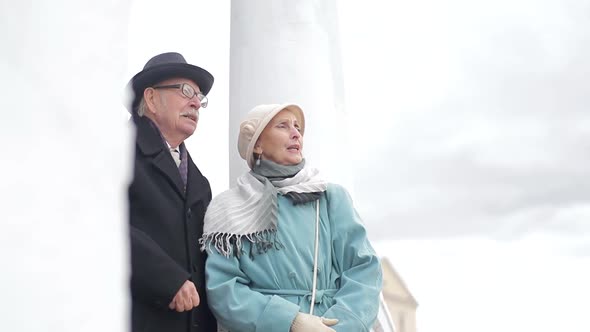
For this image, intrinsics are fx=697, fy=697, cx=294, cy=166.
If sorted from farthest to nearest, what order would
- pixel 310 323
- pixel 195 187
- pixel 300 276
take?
pixel 195 187
pixel 300 276
pixel 310 323

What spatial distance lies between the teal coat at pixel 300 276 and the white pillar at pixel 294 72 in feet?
4.98

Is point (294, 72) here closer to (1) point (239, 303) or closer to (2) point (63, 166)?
(1) point (239, 303)

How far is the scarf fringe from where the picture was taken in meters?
3.07

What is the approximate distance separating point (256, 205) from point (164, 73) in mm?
851

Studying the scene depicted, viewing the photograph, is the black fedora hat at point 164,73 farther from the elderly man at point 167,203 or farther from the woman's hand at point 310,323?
the woman's hand at point 310,323

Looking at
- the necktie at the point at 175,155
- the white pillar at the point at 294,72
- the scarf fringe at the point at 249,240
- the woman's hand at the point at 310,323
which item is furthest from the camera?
the white pillar at the point at 294,72

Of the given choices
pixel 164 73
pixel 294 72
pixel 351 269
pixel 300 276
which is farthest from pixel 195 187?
pixel 294 72

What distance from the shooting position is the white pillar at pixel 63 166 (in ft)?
2.23

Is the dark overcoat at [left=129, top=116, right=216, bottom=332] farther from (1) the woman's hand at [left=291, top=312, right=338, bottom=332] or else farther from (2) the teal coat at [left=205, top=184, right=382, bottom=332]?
(1) the woman's hand at [left=291, top=312, right=338, bottom=332]

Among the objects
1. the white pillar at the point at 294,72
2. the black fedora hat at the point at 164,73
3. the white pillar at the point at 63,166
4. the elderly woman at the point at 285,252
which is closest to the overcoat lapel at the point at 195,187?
the elderly woman at the point at 285,252

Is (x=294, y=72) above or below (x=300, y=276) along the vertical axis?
above

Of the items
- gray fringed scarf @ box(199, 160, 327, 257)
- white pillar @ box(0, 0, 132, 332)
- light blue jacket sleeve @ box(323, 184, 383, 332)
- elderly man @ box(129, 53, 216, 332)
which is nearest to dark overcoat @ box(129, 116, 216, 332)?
elderly man @ box(129, 53, 216, 332)

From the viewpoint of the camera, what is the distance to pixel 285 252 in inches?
121

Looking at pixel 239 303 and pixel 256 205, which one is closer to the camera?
pixel 239 303
